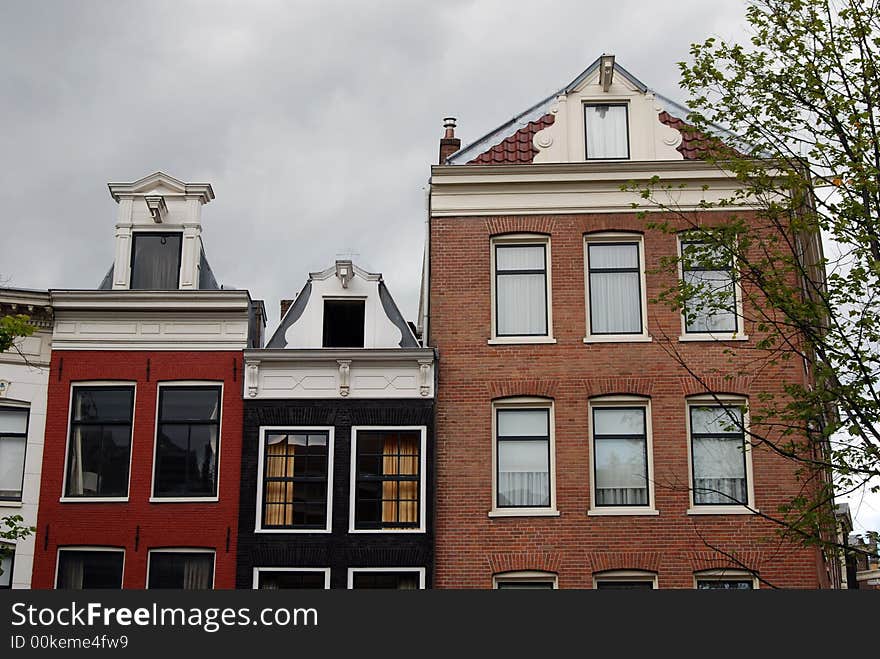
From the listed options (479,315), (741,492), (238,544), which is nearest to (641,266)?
(479,315)

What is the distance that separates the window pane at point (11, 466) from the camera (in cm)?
2339

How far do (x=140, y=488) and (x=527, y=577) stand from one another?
779 centimetres

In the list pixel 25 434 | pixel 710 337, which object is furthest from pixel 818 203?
pixel 25 434

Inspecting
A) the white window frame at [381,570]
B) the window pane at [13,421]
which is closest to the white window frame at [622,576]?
the white window frame at [381,570]

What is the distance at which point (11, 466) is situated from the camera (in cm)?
2358

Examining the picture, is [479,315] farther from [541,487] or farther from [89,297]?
[89,297]

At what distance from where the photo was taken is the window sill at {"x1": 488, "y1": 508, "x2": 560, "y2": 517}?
22812 millimetres

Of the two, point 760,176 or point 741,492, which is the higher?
point 760,176

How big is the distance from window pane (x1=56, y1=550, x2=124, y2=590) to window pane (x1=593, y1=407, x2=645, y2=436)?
9.75 m

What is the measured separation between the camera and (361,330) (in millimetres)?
24641

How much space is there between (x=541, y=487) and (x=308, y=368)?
524 cm

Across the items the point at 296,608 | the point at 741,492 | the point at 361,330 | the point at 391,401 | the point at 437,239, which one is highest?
the point at 437,239

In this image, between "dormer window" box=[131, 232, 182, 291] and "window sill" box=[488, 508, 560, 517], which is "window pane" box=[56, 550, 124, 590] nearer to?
"dormer window" box=[131, 232, 182, 291]

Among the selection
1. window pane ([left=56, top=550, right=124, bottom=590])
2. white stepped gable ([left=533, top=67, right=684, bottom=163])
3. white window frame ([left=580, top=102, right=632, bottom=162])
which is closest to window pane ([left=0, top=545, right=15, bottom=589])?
window pane ([left=56, top=550, right=124, bottom=590])
